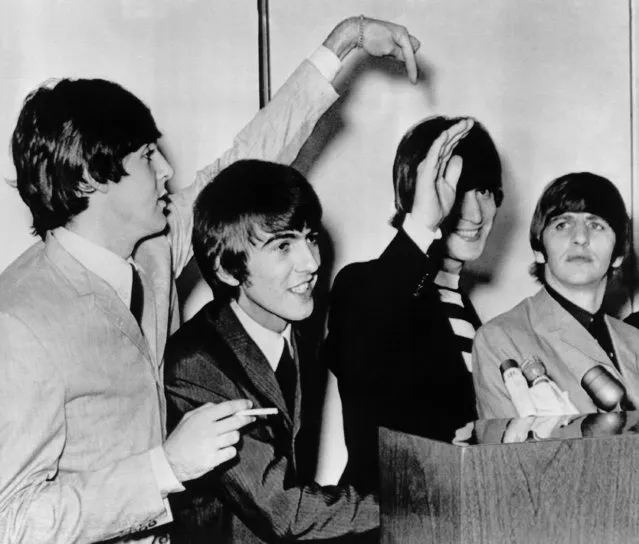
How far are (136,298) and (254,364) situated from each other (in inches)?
8.0

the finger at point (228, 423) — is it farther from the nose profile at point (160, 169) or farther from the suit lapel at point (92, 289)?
the nose profile at point (160, 169)

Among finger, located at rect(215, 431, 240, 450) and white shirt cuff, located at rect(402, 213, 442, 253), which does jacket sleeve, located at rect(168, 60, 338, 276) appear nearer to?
white shirt cuff, located at rect(402, 213, 442, 253)

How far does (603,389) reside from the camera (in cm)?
133

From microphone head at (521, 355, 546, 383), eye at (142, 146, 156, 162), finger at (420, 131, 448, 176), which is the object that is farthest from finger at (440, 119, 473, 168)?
eye at (142, 146, 156, 162)

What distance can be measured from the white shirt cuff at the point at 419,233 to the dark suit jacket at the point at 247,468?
0.27 metres

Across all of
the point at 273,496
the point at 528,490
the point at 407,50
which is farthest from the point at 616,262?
the point at 528,490

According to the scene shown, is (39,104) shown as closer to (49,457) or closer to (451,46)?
(49,457)

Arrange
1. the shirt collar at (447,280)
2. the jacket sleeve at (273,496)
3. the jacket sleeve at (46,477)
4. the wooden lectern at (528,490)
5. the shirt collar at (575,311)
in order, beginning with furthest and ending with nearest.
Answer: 1. the shirt collar at (447,280)
2. the shirt collar at (575,311)
3. the jacket sleeve at (273,496)
4. the jacket sleeve at (46,477)
5. the wooden lectern at (528,490)

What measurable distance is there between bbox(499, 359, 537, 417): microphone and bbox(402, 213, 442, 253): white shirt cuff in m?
0.22

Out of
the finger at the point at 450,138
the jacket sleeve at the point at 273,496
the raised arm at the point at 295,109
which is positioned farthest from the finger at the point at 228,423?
the finger at the point at 450,138

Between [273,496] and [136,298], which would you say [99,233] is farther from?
[273,496]

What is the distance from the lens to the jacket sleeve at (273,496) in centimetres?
120

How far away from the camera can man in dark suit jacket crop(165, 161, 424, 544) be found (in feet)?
3.95

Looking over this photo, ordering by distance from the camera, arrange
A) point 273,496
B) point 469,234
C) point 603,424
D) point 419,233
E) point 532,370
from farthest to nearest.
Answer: point 469,234 < point 419,233 < point 532,370 < point 273,496 < point 603,424
